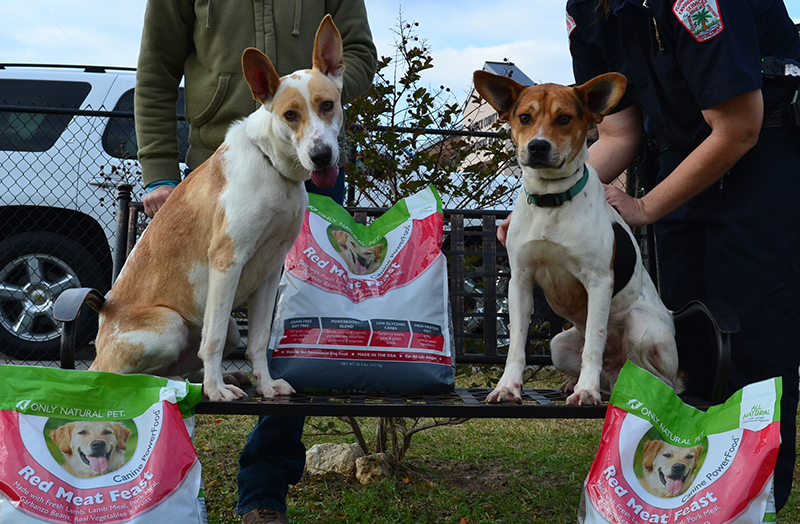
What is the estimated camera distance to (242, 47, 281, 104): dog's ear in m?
1.96

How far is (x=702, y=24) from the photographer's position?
79.1 inches

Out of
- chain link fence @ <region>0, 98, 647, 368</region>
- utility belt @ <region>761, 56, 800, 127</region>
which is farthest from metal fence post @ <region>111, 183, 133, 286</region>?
utility belt @ <region>761, 56, 800, 127</region>

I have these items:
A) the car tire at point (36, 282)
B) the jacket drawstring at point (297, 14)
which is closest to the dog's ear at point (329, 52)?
the jacket drawstring at point (297, 14)

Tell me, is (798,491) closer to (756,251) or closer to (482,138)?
(756,251)

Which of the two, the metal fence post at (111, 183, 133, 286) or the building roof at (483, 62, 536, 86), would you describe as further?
the building roof at (483, 62, 536, 86)

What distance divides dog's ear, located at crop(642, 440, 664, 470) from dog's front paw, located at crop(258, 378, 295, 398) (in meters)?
1.05

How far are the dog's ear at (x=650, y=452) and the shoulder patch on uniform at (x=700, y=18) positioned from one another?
3.94 feet

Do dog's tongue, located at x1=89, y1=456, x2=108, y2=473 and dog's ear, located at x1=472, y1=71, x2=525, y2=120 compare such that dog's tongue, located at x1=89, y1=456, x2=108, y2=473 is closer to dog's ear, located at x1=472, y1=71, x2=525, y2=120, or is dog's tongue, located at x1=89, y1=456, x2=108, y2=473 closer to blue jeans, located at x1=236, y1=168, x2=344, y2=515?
blue jeans, located at x1=236, y1=168, x2=344, y2=515

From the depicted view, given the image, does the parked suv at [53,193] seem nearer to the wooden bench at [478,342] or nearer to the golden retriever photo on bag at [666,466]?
the wooden bench at [478,342]

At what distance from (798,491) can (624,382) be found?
5.75 feet

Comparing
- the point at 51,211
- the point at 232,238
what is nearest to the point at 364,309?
the point at 232,238

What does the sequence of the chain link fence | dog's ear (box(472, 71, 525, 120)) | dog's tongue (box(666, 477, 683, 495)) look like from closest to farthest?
dog's tongue (box(666, 477, 683, 495)) < dog's ear (box(472, 71, 525, 120)) < the chain link fence

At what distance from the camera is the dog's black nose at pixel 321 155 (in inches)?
75.5

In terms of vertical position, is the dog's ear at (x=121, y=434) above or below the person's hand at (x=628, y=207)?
below
